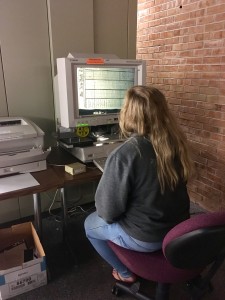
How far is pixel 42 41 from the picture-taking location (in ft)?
6.10

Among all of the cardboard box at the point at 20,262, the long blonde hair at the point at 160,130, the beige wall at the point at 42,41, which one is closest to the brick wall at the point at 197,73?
the beige wall at the point at 42,41

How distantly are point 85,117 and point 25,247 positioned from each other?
991mm

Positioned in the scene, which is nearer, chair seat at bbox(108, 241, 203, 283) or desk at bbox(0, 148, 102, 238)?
chair seat at bbox(108, 241, 203, 283)

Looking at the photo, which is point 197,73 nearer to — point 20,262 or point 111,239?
point 111,239

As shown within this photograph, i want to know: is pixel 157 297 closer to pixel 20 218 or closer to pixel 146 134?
pixel 146 134

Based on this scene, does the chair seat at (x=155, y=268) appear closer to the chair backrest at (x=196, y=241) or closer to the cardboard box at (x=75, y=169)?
the chair backrest at (x=196, y=241)

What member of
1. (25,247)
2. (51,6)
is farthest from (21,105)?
(25,247)

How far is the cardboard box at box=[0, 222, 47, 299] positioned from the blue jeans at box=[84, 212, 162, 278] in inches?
14.8

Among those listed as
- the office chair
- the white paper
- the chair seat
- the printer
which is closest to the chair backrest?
the office chair

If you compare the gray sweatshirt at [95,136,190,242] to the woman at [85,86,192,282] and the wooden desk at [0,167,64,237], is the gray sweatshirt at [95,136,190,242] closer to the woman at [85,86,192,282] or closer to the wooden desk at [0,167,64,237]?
the woman at [85,86,192,282]

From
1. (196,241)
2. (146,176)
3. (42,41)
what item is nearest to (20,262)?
(146,176)

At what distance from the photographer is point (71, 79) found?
A: 1547 millimetres

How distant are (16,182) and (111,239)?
60 cm

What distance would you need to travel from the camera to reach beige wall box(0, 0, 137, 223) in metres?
1.76
